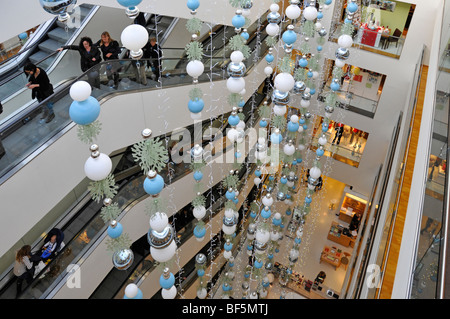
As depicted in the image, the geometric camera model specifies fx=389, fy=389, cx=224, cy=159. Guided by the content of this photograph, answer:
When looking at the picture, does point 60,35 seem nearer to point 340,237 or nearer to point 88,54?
point 88,54

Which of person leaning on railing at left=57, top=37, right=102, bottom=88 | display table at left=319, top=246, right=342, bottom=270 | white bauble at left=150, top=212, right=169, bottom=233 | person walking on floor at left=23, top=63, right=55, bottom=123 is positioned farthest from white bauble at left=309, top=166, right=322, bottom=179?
display table at left=319, top=246, right=342, bottom=270

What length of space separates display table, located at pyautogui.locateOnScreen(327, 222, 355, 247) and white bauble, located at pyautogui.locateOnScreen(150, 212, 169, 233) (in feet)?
34.7

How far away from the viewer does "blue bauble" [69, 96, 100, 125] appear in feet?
7.02

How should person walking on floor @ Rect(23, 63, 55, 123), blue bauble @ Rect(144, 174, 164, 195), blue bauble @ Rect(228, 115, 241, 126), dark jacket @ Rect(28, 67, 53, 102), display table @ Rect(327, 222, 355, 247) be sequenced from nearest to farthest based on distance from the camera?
blue bauble @ Rect(144, 174, 164, 195), blue bauble @ Rect(228, 115, 241, 126), person walking on floor @ Rect(23, 63, 55, 123), dark jacket @ Rect(28, 67, 53, 102), display table @ Rect(327, 222, 355, 247)

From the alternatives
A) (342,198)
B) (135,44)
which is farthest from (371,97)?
(135,44)

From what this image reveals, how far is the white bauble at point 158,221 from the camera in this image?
2766 millimetres

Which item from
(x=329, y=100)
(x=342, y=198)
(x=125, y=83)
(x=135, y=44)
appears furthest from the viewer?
(x=342, y=198)

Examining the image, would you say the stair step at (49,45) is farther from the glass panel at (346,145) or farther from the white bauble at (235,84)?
the glass panel at (346,145)

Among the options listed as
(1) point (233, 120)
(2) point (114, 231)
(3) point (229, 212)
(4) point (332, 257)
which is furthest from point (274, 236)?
(4) point (332, 257)

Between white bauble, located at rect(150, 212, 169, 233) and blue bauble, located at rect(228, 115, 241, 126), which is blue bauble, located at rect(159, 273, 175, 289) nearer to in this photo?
white bauble, located at rect(150, 212, 169, 233)

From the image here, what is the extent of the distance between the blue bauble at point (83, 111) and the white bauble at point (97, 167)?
0.85 feet
